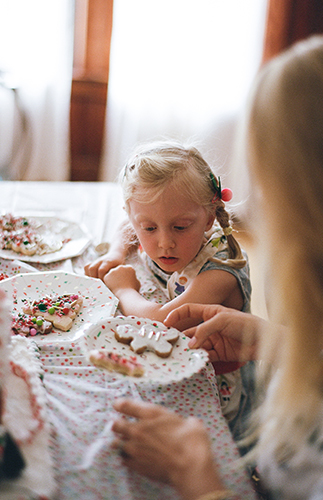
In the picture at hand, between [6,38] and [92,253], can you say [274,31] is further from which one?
[92,253]

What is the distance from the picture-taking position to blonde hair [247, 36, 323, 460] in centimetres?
65

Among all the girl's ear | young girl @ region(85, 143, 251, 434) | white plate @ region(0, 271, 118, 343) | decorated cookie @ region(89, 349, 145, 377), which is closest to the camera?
decorated cookie @ region(89, 349, 145, 377)

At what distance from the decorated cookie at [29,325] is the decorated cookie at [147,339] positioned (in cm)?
19

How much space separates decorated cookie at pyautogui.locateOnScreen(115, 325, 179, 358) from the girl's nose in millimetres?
321

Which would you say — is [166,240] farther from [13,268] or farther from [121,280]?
[13,268]

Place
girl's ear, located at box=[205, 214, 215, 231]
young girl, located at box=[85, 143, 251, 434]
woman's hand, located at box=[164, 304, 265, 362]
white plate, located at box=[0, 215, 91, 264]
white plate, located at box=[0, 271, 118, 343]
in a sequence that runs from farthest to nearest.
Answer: white plate, located at box=[0, 215, 91, 264]
girl's ear, located at box=[205, 214, 215, 231]
young girl, located at box=[85, 143, 251, 434]
white plate, located at box=[0, 271, 118, 343]
woman's hand, located at box=[164, 304, 265, 362]

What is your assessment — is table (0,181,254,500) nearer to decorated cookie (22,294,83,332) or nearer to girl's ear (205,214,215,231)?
decorated cookie (22,294,83,332)

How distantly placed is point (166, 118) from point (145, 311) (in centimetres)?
247

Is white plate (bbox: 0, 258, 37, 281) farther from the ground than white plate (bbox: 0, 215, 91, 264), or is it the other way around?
white plate (bbox: 0, 215, 91, 264)

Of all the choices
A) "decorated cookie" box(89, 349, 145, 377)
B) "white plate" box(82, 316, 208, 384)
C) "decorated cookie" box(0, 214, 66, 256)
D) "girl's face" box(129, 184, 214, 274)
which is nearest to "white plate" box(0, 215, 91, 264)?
"decorated cookie" box(0, 214, 66, 256)

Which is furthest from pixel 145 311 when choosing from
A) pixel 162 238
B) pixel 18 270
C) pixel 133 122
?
pixel 133 122

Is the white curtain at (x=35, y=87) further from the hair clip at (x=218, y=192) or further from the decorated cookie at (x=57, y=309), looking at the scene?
the decorated cookie at (x=57, y=309)

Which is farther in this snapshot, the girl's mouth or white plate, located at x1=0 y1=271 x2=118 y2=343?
the girl's mouth

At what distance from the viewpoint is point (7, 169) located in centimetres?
332
